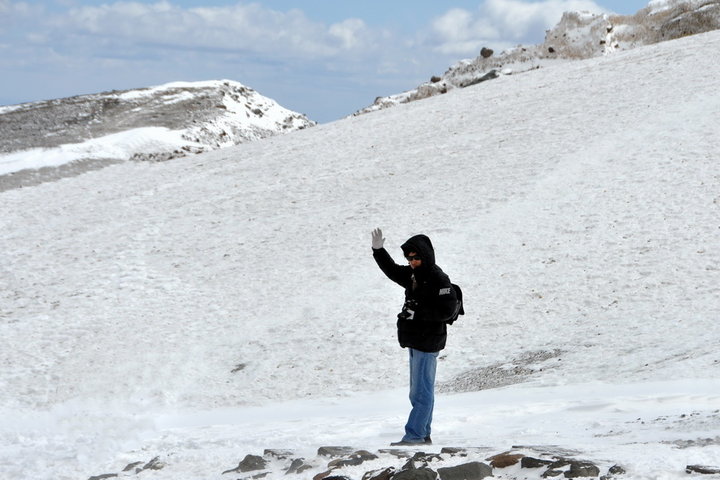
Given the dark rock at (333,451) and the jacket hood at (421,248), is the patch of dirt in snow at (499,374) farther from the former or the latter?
the dark rock at (333,451)

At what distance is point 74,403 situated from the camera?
13555 millimetres

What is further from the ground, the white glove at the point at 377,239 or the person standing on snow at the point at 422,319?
the white glove at the point at 377,239

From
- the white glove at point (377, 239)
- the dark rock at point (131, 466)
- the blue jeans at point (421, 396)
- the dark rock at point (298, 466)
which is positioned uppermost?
the white glove at point (377, 239)

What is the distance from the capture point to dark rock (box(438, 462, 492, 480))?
6.47m

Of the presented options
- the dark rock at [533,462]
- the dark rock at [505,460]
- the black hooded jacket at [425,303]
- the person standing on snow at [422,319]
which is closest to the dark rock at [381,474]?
the dark rock at [505,460]

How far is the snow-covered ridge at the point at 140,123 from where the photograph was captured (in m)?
33.4

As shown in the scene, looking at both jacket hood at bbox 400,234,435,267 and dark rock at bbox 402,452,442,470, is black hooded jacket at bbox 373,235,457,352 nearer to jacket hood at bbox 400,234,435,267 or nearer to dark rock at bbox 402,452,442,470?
jacket hood at bbox 400,234,435,267

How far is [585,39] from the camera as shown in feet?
136

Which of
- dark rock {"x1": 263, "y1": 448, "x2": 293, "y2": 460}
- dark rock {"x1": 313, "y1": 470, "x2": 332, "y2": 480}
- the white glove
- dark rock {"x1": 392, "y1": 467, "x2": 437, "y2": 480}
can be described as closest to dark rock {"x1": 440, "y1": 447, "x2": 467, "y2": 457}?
dark rock {"x1": 392, "y1": 467, "x2": 437, "y2": 480}

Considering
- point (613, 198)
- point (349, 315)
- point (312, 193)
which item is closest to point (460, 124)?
point (312, 193)

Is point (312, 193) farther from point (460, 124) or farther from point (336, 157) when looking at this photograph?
point (460, 124)

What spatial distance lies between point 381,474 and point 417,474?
13.5 inches

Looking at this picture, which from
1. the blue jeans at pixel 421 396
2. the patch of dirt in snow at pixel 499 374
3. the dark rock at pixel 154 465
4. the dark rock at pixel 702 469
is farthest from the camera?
the patch of dirt in snow at pixel 499 374

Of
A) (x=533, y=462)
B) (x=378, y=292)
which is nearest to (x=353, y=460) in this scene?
(x=533, y=462)
